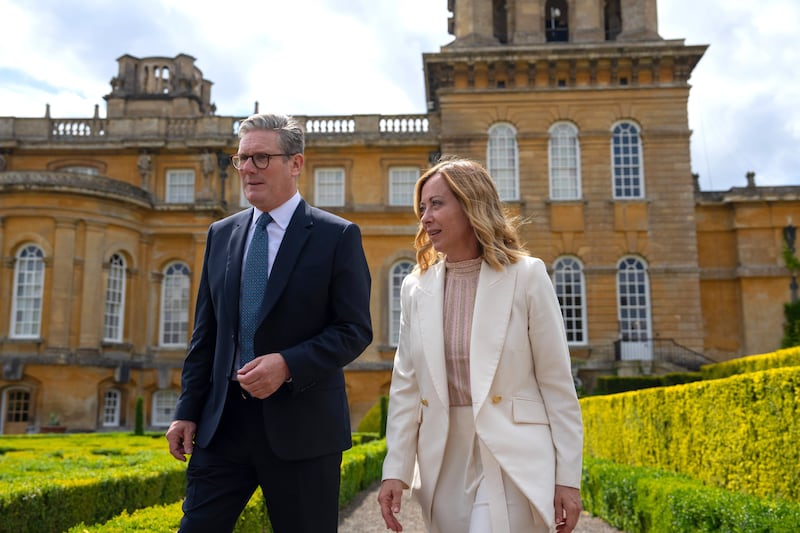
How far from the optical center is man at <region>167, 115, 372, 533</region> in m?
3.06

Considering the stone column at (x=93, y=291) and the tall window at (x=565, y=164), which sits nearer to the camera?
the stone column at (x=93, y=291)

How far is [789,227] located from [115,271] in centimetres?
2287

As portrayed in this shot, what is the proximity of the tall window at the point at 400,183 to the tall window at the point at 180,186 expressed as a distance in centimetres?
722

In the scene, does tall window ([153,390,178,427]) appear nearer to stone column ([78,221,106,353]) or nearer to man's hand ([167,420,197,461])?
stone column ([78,221,106,353])

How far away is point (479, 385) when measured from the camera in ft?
9.67

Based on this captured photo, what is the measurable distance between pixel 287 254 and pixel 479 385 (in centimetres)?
101

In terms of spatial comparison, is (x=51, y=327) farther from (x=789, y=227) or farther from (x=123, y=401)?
(x=789, y=227)

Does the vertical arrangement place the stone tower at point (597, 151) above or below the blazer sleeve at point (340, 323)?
above

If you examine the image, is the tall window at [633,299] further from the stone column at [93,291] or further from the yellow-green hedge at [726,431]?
the stone column at [93,291]

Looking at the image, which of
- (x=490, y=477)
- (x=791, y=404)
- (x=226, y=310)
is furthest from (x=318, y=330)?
(x=791, y=404)

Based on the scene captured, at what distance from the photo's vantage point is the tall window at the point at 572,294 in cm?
2456

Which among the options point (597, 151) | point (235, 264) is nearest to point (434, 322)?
point (235, 264)

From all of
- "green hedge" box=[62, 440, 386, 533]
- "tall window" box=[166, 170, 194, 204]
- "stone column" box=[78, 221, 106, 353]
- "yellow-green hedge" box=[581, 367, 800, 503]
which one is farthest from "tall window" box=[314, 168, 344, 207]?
"green hedge" box=[62, 440, 386, 533]

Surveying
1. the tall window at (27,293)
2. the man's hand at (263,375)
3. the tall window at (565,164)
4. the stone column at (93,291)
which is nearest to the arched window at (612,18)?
the tall window at (565,164)
